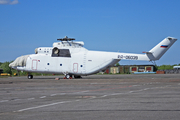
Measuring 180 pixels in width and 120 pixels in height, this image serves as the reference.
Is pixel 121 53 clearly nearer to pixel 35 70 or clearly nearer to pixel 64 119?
pixel 35 70

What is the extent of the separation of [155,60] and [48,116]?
35.2 m

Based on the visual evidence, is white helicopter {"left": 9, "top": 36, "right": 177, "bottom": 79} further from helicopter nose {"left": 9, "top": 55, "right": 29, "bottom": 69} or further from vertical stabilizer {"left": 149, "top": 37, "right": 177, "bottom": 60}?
helicopter nose {"left": 9, "top": 55, "right": 29, "bottom": 69}

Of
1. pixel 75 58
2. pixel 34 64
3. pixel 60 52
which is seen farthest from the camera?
pixel 34 64

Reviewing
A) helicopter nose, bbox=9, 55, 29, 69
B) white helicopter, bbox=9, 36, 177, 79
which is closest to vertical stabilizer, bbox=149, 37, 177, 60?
white helicopter, bbox=9, 36, 177, 79

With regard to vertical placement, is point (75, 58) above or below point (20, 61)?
above

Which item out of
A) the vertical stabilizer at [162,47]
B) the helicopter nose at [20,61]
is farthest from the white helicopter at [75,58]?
the helicopter nose at [20,61]

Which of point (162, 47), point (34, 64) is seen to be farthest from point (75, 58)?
point (162, 47)

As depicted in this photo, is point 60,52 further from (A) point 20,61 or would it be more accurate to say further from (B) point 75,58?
(A) point 20,61

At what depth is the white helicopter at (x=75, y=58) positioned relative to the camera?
41875mm

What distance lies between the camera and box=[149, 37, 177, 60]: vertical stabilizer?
41.7 m

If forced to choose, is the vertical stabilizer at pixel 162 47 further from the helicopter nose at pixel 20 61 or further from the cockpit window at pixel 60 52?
the helicopter nose at pixel 20 61

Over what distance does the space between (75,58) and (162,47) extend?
14.1 meters

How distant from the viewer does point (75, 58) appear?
4306 cm

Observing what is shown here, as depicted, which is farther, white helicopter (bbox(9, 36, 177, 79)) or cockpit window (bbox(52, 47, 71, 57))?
cockpit window (bbox(52, 47, 71, 57))
